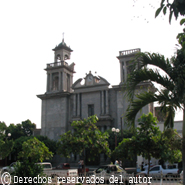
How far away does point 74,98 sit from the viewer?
4894cm

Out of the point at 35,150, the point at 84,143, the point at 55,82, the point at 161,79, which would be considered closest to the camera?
the point at 161,79

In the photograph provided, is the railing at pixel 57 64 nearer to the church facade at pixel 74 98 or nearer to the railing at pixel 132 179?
the church facade at pixel 74 98

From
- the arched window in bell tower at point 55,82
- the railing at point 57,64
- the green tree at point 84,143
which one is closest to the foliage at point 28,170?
the green tree at point 84,143

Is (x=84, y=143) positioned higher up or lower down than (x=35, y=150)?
higher up

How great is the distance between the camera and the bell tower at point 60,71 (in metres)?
51.6

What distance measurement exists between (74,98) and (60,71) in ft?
21.2

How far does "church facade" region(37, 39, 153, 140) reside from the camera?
45.8m

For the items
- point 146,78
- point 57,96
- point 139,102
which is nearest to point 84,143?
point 139,102

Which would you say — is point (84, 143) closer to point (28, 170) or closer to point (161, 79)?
point (28, 170)

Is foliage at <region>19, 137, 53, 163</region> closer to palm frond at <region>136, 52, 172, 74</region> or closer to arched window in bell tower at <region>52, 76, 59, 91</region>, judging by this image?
palm frond at <region>136, 52, 172, 74</region>

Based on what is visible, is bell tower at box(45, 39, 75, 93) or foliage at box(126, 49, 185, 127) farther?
bell tower at box(45, 39, 75, 93)

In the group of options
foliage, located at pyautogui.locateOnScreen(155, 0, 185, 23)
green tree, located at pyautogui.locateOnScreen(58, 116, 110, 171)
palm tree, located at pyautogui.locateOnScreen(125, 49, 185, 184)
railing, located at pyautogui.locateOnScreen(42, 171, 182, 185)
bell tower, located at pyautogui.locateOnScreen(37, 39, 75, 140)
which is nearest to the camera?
foliage, located at pyautogui.locateOnScreen(155, 0, 185, 23)

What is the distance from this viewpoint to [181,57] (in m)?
9.04

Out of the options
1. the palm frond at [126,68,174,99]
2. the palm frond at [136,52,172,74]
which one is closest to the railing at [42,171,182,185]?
the palm frond at [126,68,174,99]
